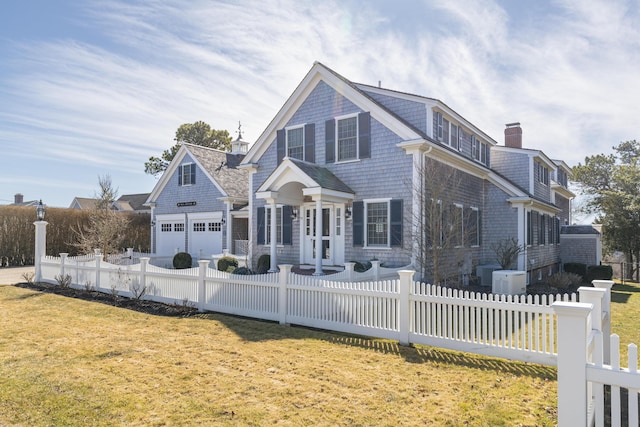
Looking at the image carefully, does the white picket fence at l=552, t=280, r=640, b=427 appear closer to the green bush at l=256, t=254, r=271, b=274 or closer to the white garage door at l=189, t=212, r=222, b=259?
the green bush at l=256, t=254, r=271, b=274

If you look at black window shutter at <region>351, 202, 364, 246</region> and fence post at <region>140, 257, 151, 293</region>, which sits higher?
black window shutter at <region>351, 202, 364, 246</region>

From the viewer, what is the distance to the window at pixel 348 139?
48.5 feet

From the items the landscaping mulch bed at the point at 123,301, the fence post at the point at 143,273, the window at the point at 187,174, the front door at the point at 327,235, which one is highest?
the window at the point at 187,174

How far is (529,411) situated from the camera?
4535 millimetres

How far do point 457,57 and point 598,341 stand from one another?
1061 cm

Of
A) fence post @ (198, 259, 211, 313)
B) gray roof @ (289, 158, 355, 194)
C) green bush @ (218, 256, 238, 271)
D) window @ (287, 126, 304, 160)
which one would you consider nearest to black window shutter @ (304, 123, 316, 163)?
window @ (287, 126, 304, 160)

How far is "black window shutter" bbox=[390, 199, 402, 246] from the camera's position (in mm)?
13508

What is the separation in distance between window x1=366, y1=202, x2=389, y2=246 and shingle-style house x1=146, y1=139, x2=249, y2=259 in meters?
8.94

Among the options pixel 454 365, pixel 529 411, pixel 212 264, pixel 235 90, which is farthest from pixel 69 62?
pixel 529 411

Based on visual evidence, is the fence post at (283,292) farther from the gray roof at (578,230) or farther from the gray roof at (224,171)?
the gray roof at (578,230)

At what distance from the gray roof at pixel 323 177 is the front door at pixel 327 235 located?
99 centimetres

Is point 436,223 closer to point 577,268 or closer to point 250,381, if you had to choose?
point 250,381

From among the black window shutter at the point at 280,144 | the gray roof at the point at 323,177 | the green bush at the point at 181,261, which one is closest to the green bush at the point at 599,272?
the gray roof at the point at 323,177

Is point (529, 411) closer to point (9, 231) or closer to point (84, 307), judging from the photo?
point (84, 307)
